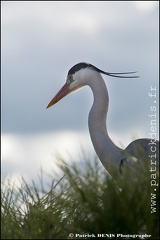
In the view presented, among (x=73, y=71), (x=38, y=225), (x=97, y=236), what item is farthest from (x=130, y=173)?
(x=73, y=71)

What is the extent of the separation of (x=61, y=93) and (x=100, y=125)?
0.81m

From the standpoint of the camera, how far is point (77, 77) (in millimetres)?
6668

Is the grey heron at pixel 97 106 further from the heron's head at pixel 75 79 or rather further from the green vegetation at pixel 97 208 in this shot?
the green vegetation at pixel 97 208

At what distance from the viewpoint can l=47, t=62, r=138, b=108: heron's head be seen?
652cm

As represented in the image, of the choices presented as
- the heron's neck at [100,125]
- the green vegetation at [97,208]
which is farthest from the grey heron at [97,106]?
the green vegetation at [97,208]

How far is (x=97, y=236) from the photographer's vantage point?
3.33 metres

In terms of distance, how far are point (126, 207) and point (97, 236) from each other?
0.81ft

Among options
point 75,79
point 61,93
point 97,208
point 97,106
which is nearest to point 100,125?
point 97,106

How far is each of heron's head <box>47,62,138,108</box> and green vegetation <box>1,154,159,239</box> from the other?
291 centimetres

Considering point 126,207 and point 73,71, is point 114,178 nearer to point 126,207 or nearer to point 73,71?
point 126,207

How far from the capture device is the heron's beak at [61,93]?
22.6ft

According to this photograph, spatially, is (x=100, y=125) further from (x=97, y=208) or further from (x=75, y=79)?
(x=97, y=208)

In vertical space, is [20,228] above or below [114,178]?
below

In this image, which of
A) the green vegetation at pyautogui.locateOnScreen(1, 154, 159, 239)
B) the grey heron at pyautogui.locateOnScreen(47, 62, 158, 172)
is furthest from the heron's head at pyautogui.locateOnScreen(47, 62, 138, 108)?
the green vegetation at pyautogui.locateOnScreen(1, 154, 159, 239)
